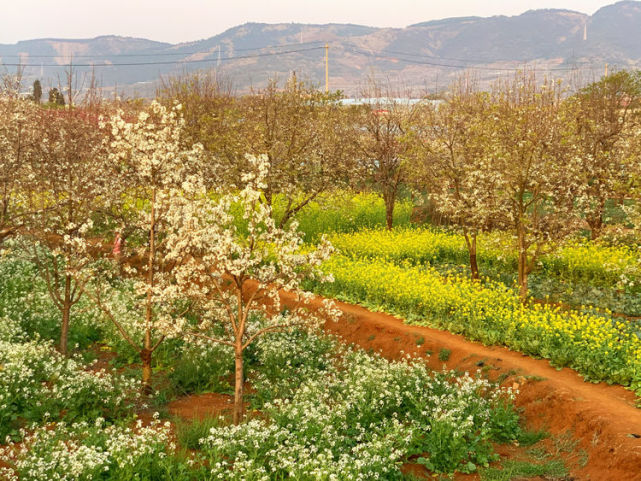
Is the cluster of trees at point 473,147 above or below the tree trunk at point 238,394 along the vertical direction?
above

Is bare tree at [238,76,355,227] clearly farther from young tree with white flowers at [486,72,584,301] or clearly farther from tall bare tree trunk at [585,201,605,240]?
tall bare tree trunk at [585,201,605,240]

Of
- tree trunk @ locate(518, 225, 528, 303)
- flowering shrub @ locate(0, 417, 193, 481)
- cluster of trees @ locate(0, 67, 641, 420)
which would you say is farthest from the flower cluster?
tree trunk @ locate(518, 225, 528, 303)

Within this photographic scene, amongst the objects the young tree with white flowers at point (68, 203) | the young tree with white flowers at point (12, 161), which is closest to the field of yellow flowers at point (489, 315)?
the young tree with white flowers at point (68, 203)

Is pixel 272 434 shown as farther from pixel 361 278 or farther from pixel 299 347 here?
pixel 361 278

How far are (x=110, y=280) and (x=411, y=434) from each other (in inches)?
577

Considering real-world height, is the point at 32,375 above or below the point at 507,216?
below

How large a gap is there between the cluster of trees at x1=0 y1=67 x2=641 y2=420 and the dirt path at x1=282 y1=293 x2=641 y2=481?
3.13m

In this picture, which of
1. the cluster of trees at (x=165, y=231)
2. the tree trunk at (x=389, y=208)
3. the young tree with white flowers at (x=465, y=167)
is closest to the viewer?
the cluster of trees at (x=165, y=231)

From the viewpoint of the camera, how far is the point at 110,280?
2050 centimetres

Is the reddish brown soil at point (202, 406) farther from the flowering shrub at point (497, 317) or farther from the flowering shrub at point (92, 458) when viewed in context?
the flowering shrub at point (497, 317)

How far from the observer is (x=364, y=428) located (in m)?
9.98

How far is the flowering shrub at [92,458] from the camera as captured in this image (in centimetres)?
769

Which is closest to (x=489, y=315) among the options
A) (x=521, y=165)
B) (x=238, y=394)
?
(x=521, y=165)

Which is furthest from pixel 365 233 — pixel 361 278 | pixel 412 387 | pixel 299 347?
pixel 412 387
